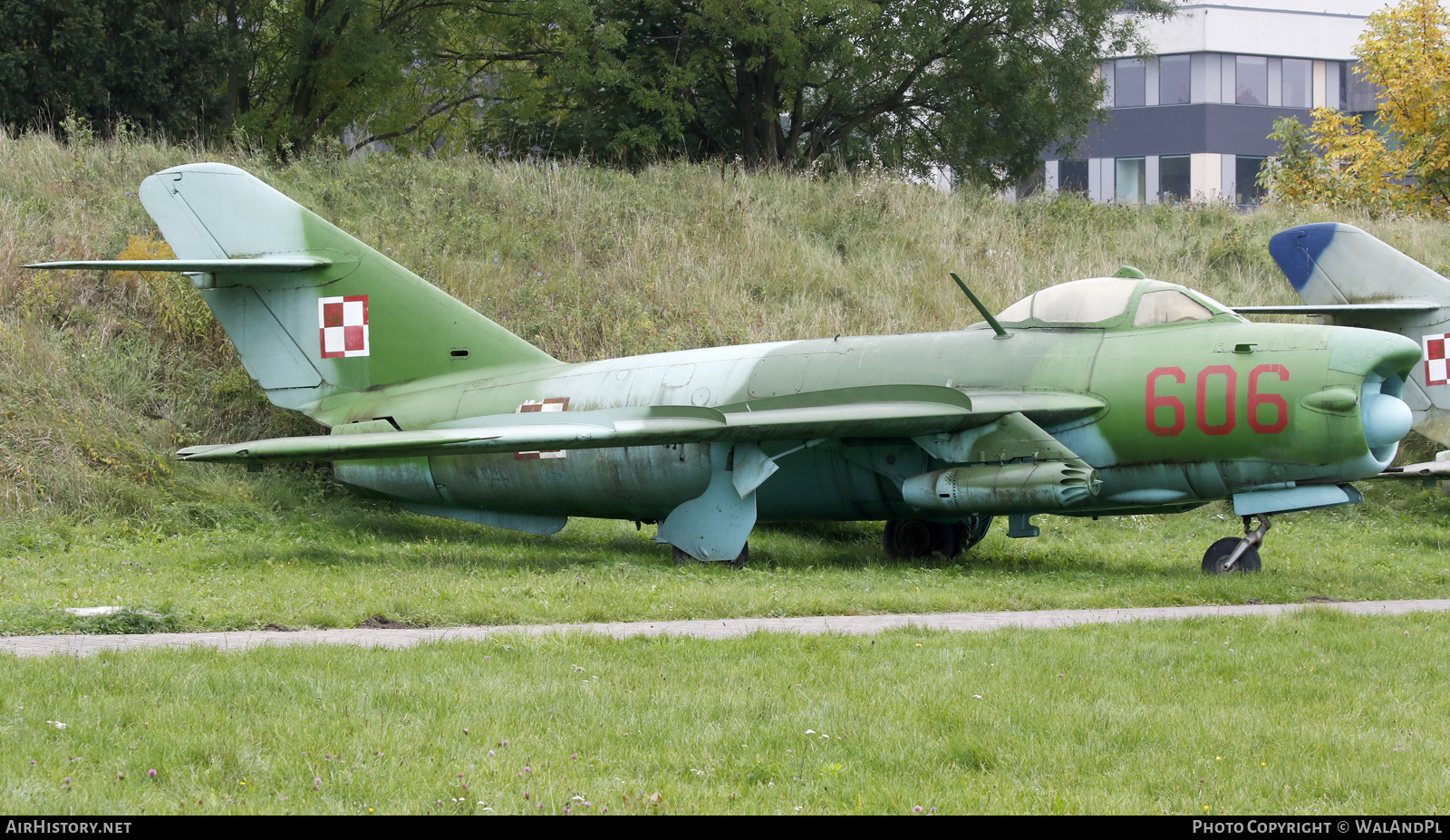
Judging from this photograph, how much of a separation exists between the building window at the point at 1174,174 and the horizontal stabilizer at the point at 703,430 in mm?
51036

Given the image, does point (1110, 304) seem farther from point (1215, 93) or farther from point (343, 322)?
point (1215, 93)

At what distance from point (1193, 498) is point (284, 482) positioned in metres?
11.2

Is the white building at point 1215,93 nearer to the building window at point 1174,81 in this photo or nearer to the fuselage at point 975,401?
the building window at point 1174,81

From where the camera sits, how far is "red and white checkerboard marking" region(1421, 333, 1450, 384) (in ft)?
51.4

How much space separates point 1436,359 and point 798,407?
865 cm

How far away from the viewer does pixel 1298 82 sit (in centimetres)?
6097

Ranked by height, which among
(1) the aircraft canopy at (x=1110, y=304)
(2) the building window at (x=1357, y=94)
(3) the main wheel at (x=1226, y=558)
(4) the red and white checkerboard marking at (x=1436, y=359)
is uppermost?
(2) the building window at (x=1357, y=94)

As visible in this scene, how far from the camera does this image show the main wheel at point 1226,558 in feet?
38.6

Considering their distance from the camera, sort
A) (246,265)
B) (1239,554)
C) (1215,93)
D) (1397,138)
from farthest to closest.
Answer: (1215,93), (1397,138), (246,265), (1239,554)

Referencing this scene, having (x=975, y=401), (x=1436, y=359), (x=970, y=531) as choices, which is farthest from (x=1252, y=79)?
(x=975, y=401)

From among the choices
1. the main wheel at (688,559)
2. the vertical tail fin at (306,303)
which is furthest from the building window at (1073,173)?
the main wheel at (688,559)

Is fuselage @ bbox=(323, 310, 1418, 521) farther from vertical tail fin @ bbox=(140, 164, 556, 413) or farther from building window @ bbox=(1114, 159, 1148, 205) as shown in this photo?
building window @ bbox=(1114, 159, 1148, 205)

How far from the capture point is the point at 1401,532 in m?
15.8
